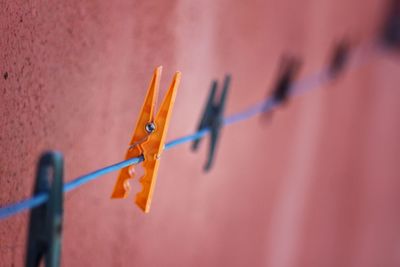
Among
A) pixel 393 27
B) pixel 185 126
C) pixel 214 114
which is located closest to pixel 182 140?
pixel 214 114

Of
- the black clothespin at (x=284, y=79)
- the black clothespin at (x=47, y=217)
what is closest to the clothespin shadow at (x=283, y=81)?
the black clothespin at (x=284, y=79)

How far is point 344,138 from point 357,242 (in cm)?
64

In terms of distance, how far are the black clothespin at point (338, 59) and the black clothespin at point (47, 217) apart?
5.47 ft

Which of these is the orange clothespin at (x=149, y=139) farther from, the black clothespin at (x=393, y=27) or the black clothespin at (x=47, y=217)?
the black clothespin at (x=393, y=27)

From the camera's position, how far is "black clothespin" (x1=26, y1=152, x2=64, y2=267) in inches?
18.6

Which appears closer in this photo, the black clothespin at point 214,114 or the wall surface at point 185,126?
the wall surface at point 185,126

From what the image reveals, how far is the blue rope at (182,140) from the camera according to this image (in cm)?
47

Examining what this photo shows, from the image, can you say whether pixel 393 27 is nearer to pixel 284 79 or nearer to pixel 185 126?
pixel 284 79

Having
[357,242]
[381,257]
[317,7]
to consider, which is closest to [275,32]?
[317,7]

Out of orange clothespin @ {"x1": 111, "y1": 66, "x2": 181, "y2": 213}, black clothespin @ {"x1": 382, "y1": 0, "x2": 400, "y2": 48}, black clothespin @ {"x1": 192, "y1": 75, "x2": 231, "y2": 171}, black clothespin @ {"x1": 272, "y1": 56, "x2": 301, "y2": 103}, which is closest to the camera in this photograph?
orange clothespin @ {"x1": 111, "y1": 66, "x2": 181, "y2": 213}

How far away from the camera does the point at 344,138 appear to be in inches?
89.2

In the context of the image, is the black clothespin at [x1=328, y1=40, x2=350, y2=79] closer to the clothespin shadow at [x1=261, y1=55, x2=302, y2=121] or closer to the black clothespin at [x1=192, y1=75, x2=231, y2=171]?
the clothespin shadow at [x1=261, y1=55, x2=302, y2=121]

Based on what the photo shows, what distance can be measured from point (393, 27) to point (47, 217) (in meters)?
2.75

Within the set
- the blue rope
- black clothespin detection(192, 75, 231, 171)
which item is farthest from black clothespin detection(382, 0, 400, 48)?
black clothespin detection(192, 75, 231, 171)
